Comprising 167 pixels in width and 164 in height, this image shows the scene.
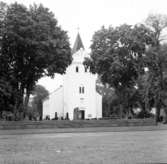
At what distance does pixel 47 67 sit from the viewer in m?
47.7

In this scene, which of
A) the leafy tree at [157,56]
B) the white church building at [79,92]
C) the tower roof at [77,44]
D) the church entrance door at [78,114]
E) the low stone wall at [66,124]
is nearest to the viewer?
the low stone wall at [66,124]

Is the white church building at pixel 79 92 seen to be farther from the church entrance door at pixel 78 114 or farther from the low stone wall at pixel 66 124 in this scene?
the low stone wall at pixel 66 124

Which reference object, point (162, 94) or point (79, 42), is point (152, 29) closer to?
point (162, 94)

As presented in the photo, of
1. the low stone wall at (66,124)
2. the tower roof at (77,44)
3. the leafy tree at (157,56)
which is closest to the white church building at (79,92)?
the tower roof at (77,44)

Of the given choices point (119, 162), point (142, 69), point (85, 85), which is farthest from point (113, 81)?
point (119, 162)

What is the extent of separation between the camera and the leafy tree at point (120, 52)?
51.5 metres

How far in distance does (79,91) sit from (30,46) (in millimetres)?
33240

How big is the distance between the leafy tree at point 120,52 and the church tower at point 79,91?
22.1 meters

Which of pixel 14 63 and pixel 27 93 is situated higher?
pixel 14 63

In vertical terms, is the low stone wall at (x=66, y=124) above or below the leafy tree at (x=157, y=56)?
below

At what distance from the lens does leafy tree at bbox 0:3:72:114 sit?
144 feet

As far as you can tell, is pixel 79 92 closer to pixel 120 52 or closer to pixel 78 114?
pixel 78 114

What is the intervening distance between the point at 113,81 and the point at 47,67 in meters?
10.0

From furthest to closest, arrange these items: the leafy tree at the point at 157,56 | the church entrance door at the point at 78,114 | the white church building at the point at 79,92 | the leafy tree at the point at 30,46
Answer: the white church building at the point at 79,92
the church entrance door at the point at 78,114
the leafy tree at the point at 157,56
the leafy tree at the point at 30,46
